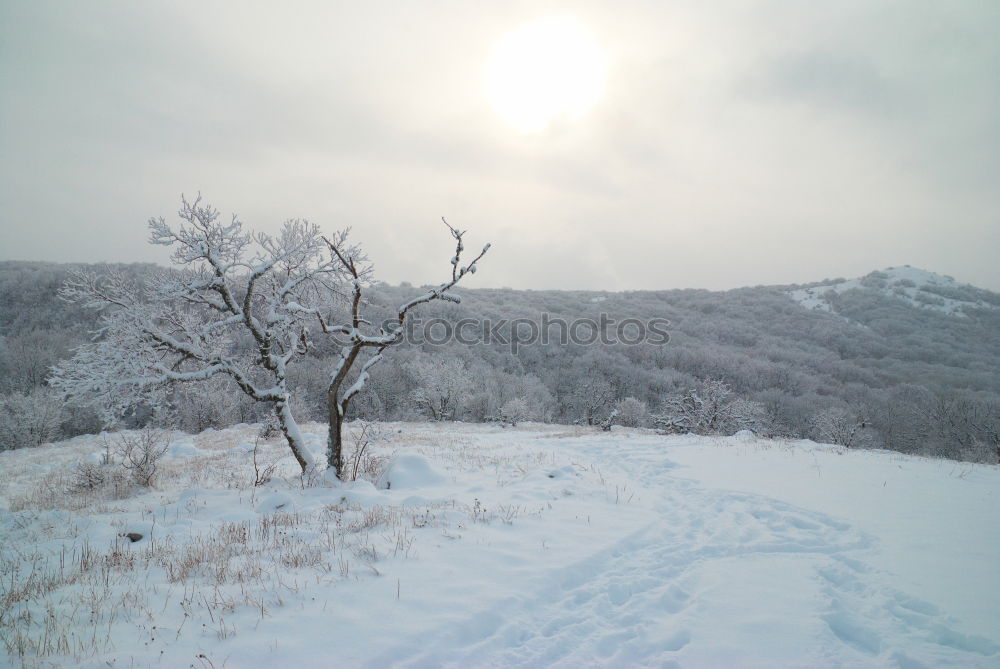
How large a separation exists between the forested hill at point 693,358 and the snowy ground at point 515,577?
10.8 meters

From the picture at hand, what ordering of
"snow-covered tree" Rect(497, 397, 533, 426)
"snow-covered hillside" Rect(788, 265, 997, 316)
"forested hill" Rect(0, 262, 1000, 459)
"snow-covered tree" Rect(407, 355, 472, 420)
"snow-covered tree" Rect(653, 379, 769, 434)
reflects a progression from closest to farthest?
"snow-covered tree" Rect(653, 379, 769, 434) → "snow-covered tree" Rect(497, 397, 533, 426) → "snow-covered tree" Rect(407, 355, 472, 420) → "forested hill" Rect(0, 262, 1000, 459) → "snow-covered hillside" Rect(788, 265, 997, 316)

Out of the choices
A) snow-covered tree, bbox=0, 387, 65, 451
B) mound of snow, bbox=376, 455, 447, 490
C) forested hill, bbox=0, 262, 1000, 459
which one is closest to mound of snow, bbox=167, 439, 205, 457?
forested hill, bbox=0, 262, 1000, 459

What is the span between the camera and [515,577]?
16.9 feet

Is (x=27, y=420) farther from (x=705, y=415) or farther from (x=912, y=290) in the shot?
(x=912, y=290)

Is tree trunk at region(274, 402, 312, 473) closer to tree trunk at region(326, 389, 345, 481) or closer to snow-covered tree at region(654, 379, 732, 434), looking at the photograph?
tree trunk at region(326, 389, 345, 481)

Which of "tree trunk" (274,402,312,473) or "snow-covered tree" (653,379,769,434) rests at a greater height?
"tree trunk" (274,402,312,473)

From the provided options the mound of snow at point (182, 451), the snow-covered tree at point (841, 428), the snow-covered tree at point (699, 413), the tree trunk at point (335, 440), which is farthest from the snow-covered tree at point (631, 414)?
the tree trunk at point (335, 440)

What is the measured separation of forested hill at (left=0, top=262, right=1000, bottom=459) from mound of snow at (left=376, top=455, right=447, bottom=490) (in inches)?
416

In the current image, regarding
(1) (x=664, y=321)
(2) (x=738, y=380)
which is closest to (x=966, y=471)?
(2) (x=738, y=380)

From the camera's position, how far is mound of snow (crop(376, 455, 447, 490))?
402 inches

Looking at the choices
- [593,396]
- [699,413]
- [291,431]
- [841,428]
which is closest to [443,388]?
[593,396]

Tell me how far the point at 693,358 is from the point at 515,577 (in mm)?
83360

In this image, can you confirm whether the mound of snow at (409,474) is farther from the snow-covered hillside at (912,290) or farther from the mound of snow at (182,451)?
the snow-covered hillside at (912,290)

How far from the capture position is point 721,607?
4574 mm
